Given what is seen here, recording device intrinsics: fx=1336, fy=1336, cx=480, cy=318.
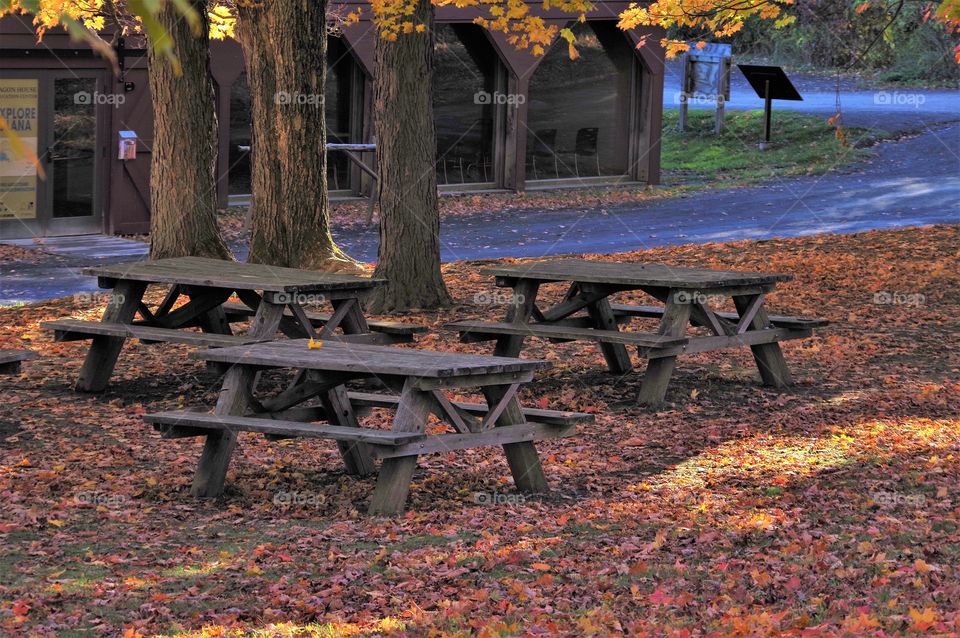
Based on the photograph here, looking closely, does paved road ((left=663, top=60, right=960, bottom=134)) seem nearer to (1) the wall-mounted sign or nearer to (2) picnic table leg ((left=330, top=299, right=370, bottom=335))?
(1) the wall-mounted sign

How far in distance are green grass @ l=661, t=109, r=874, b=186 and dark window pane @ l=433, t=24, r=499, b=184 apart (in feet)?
16.9

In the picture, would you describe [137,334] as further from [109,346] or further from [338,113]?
[338,113]

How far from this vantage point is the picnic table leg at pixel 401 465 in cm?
702

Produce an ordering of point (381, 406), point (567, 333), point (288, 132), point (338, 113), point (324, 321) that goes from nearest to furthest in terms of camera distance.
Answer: point (381, 406) → point (567, 333) → point (324, 321) → point (288, 132) → point (338, 113)

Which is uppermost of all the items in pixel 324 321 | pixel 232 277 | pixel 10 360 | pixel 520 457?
pixel 232 277

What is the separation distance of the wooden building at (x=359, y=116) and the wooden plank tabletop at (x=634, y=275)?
9.02 meters

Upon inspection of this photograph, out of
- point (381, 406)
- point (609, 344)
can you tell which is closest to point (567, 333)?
point (609, 344)

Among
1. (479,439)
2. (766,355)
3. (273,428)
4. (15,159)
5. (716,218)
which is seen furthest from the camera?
(716,218)

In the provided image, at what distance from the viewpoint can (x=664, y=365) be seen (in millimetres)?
10289

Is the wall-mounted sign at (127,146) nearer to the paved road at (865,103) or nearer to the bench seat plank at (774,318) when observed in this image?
the bench seat plank at (774,318)

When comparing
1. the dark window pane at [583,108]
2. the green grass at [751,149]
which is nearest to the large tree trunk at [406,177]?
the dark window pane at [583,108]

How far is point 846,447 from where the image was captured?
8.84m

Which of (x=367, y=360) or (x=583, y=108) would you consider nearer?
(x=367, y=360)

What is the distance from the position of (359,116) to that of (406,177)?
12972mm
